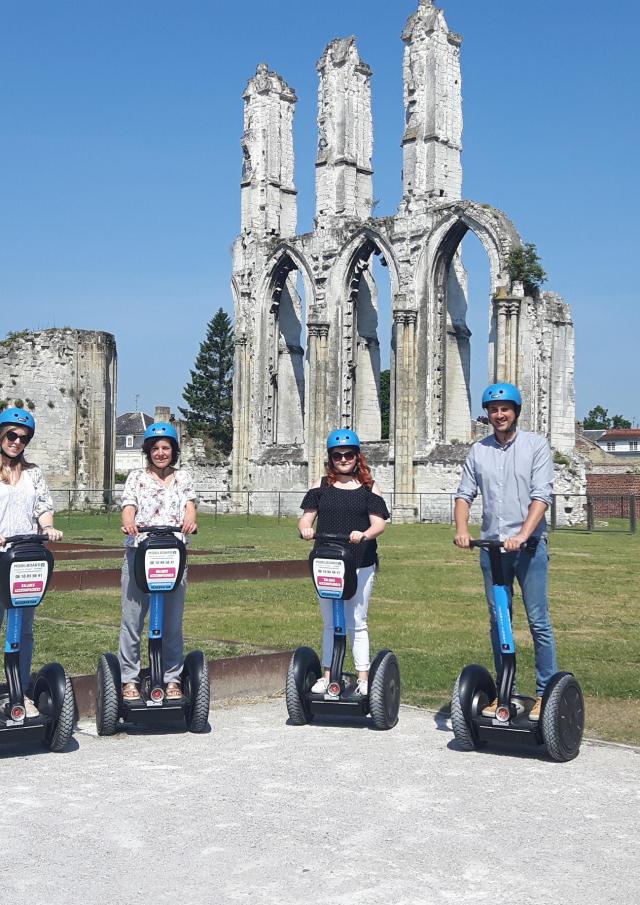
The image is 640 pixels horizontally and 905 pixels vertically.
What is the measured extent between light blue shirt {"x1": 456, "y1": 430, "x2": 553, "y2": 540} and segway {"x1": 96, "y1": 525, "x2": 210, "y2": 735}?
5.72ft

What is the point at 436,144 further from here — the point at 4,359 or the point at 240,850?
the point at 240,850

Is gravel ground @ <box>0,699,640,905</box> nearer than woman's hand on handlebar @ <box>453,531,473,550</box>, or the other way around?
gravel ground @ <box>0,699,640,905</box>

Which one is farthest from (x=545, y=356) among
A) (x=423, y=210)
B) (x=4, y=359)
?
(x=4, y=359)

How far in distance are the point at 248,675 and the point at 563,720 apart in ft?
9.08

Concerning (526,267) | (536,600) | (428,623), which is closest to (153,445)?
(536,600)

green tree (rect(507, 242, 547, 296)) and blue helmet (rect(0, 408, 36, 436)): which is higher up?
green tree (rect(507, 242, 547, 296))

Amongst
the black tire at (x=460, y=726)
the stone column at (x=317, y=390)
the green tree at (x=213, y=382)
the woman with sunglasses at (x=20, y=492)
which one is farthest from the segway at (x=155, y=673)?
the green tree at (x=213, y=382)

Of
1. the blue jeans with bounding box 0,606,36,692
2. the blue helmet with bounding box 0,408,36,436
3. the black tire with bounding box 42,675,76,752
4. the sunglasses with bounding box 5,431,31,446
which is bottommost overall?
the black tire with bounding box 42,675,76,752

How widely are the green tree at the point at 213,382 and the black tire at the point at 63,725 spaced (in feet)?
263

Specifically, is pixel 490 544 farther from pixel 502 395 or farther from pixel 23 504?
pixel 23 504

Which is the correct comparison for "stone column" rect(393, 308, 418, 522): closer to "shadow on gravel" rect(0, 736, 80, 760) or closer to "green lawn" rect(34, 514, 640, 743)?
"green lawn" rect(34, 514, 640, 743)

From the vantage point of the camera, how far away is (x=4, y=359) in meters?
41.8

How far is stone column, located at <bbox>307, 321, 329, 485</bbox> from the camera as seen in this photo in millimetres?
44344

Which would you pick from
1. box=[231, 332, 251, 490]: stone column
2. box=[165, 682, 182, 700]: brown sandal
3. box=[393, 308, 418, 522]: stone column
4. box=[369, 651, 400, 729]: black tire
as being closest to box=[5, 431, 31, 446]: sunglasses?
box=[165, 682, 182, 700]: brown sandal
